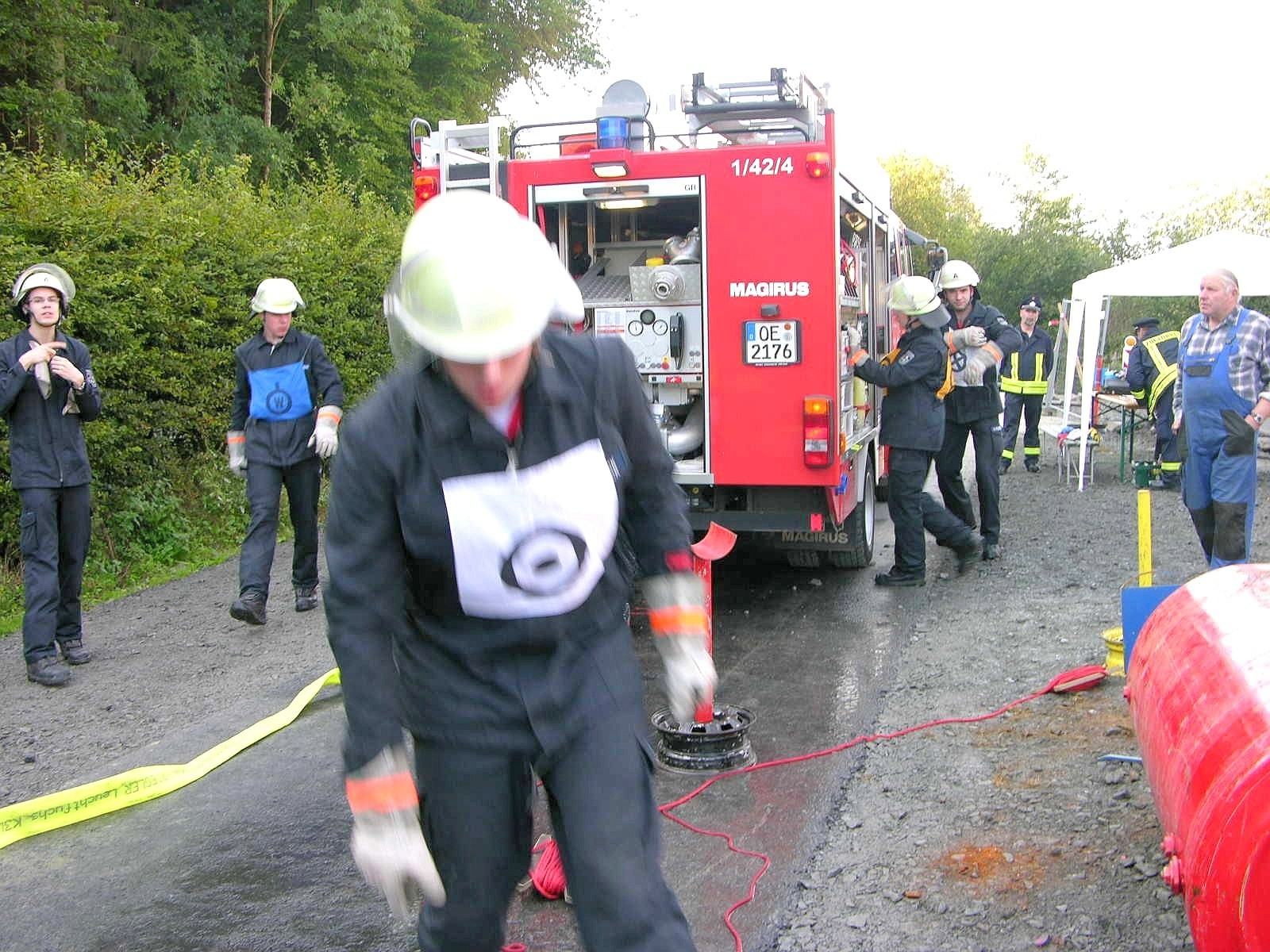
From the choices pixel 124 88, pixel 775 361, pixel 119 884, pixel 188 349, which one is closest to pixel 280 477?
pixel 188 349

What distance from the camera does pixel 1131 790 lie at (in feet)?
14.4

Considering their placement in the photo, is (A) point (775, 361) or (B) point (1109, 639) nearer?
(B) point (1109, 639)

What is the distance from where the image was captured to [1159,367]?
525 inches

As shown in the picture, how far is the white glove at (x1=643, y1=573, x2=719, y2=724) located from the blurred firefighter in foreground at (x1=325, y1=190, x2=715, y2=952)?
122 millimetres

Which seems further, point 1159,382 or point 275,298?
point 1159,382

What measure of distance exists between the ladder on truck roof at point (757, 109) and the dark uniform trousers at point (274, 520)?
3268 mm

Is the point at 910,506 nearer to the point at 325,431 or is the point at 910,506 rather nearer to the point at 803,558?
the point at 803,558

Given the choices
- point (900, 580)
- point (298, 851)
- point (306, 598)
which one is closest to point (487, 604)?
point (298, 851)

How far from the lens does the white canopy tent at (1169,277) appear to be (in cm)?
1323

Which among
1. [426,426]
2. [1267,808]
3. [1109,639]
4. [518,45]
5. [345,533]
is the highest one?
[518,45]

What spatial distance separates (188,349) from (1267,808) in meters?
8.47

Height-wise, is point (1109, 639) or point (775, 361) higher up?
point (775, 361)

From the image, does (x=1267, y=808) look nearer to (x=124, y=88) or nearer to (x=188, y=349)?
(x=188, y=349)

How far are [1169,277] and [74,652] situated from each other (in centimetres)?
1208
